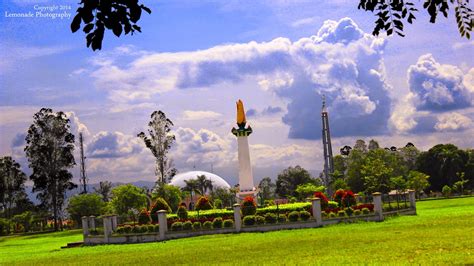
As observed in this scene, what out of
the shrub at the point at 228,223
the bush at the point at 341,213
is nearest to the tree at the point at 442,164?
the bush at the point at 341,213

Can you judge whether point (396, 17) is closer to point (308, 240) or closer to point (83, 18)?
point (83, 18)

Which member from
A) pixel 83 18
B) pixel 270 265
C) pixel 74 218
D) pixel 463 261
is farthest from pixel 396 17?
pixel 74 218

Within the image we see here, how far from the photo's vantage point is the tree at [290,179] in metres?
89.6

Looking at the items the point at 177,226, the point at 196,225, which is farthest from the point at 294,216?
the point at 177,226

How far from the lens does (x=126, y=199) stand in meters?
56.5

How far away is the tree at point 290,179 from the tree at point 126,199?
35.8 metres

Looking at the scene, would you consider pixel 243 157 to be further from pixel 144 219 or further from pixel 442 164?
pixel 442 164

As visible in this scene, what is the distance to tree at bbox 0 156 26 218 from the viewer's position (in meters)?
77.5

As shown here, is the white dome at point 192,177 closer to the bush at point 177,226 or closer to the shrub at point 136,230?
the shrub at point 136,230

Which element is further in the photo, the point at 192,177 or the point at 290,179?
the point at 192,177

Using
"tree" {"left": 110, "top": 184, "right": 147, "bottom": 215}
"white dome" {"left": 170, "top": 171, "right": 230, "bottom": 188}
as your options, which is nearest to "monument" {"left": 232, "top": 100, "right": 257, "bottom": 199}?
"tree" {"left": 110, "top": 184, "right": 147, "bottom": 215}

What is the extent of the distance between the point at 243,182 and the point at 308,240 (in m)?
24.3

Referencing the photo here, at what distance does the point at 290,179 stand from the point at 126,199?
3850 cm

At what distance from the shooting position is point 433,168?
7925cm
